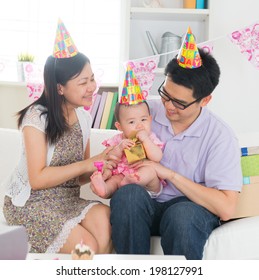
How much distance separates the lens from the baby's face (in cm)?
176

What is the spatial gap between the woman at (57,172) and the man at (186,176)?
129 mm

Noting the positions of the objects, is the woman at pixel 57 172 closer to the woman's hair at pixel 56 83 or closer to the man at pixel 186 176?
the woman's hair at pixel 56 83

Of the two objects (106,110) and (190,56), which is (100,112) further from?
(190,56)

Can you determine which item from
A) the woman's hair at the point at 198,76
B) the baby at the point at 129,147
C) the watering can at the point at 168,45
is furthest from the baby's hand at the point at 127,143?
the watering can at the point at 168,45

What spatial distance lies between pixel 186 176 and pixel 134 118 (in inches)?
10.7

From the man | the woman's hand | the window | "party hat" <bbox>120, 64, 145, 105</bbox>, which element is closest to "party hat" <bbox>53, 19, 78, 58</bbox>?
"party hat" <bbox>120, 64, 145, 105</bbox>

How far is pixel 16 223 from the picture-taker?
1.78m

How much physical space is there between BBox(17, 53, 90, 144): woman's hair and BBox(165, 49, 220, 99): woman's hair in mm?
316

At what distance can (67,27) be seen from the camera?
309 cm

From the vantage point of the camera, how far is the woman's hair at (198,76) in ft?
5.74

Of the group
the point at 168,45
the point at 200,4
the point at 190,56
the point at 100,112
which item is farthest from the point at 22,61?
the point at 190,56
